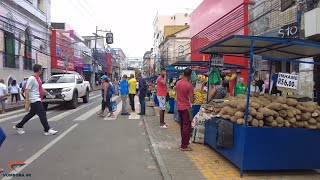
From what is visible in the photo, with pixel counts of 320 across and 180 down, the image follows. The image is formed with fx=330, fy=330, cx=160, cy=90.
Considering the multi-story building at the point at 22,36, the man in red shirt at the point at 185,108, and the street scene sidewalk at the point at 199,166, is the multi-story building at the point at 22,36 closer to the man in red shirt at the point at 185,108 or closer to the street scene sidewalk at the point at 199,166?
the man in red shirt at the point at 185,108

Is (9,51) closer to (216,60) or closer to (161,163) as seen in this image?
(216,60)

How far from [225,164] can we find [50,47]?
3198 centimetres

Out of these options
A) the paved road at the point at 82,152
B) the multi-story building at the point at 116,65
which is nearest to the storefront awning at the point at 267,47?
the paved road at the point at 82,152

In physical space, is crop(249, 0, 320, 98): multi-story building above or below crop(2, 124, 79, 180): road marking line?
above

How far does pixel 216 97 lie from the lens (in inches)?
368

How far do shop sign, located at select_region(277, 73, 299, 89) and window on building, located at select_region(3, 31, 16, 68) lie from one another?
22.0 meters

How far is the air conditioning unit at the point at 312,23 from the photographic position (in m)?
10.4

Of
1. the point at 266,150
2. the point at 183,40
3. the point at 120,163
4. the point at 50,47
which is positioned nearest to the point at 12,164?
the point at 120,163

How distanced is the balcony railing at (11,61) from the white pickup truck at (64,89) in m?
7.69

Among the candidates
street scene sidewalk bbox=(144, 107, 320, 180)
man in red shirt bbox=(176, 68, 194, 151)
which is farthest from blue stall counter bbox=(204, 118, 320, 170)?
man in red shirt bbox=(176, 68, 194, 151)

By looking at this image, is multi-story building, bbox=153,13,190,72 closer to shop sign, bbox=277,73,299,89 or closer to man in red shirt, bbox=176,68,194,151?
man in red shirt, bbox=176,68,194,151

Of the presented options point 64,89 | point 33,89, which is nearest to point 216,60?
point 33,89

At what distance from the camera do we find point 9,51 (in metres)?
25.0

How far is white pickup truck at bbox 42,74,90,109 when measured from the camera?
16.6 m
